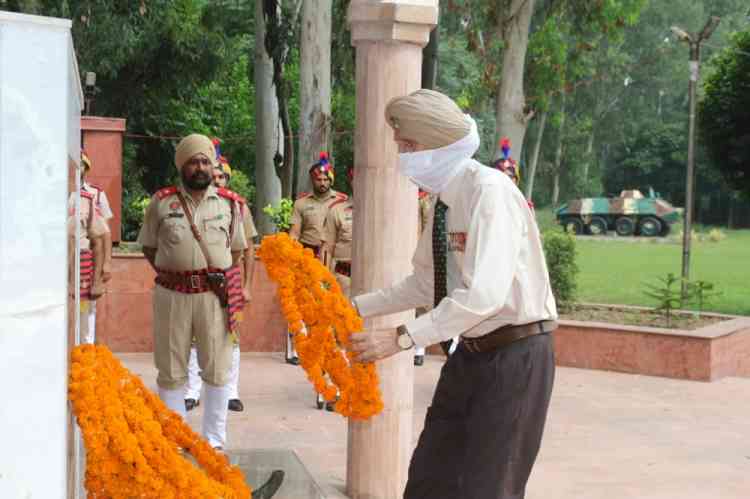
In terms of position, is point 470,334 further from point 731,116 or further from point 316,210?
point 731,116

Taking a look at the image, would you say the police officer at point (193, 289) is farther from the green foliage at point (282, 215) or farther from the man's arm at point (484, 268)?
the green foliage at point (282, 215)

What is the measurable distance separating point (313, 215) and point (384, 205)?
477 cm

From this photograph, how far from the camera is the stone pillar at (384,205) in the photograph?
19.3 ft

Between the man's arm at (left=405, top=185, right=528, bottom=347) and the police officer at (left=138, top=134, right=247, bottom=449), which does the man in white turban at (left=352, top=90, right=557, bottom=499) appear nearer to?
the man's arm at (left=405, top=185, right=528, bottom=347)

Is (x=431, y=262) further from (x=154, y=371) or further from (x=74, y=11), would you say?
(x=74, y=11)

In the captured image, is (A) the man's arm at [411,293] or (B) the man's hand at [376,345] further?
(A) the man's arm at [411,293]

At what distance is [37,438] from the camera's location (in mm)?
2641

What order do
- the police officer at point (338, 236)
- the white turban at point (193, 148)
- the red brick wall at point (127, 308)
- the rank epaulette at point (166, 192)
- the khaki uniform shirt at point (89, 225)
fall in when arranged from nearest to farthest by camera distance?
the white turban at point (193, 148), the rank epaulette at point (166, 192), the khaki uniform shirt at point (89, 225), the police officer at point (338, 236), the red brick wall at point (127, 308)

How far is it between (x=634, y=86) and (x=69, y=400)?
6693cm

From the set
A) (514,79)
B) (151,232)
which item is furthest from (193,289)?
(514,79)

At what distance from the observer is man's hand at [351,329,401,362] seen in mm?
3828

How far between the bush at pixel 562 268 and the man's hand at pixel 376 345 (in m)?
9.81

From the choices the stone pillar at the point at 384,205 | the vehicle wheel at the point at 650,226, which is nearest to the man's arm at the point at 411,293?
the stone pillar at the point at 384,205

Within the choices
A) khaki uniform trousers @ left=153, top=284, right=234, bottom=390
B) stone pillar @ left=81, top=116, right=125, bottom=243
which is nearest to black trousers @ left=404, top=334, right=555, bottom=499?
khaki uniform trousers @ left=153, top=284, right=234, bottom=390
